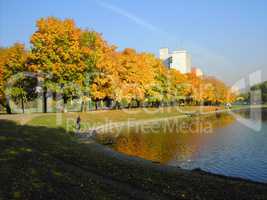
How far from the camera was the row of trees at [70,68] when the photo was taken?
54062 mm

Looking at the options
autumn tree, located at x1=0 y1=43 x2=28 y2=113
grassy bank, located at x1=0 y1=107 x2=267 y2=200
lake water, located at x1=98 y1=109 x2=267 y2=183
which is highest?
autumn tree, located at x1=0 y1=43 x2=28 y2=113

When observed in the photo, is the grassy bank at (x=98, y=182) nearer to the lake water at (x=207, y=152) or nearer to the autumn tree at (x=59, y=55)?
the lake water at (x=207, y=152)

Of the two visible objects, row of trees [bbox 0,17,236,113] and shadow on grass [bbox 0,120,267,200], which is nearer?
shadow on grass [bbox 0,120,267,200]

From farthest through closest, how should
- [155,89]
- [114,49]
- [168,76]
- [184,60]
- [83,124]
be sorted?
[184,60] < [168,76] < [155,89] < [114,49] < [83,124]

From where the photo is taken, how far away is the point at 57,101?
197 ft

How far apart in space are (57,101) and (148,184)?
4692 centimetres

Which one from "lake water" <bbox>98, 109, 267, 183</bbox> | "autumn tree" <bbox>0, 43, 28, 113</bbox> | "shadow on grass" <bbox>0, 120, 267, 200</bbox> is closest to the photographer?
"shadow on grass" <bbox>0, 120, 267, 200</bbox>

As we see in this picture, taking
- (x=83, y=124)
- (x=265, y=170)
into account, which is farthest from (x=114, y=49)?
(x=265, y=170)

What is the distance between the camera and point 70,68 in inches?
2143

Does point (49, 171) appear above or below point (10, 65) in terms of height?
below

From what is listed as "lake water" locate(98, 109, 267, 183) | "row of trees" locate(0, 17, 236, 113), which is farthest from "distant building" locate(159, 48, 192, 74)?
"lake water" locate(98, 109, 267, 183)

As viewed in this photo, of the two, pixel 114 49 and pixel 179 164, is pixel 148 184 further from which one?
pixel 114 49

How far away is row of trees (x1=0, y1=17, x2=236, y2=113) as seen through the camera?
54.1 metres

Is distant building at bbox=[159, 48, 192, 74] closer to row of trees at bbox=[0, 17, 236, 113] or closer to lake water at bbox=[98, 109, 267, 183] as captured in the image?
row of trees at bbox=[0, 17, 236, 113]
